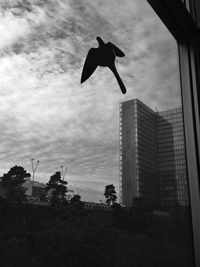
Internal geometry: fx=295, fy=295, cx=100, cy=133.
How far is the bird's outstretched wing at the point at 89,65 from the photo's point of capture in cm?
98

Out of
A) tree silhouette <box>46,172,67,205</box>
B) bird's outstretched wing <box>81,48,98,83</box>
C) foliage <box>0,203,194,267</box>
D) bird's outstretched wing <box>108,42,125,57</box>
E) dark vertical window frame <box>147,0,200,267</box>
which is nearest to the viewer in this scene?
foliage <box>0,203,194,267</box>

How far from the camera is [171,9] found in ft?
4.51

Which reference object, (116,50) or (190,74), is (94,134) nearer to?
(116,50)

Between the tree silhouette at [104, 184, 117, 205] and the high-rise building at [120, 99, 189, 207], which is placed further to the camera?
the high-rise building at [120, 99, 189, 207]

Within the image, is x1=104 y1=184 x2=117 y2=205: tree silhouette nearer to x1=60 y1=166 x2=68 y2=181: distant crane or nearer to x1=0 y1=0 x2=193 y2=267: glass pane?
x1=0 y1=0 x2=193 y2=267: glass pane

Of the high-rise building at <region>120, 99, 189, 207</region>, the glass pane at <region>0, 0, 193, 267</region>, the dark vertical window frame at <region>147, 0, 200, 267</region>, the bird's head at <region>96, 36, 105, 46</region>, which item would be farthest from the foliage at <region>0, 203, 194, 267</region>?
the bird's head at <region>96, 36, 105, 46</region>

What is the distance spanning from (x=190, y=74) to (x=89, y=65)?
743 millimetres

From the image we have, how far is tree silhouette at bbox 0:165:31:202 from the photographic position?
2.12 feet

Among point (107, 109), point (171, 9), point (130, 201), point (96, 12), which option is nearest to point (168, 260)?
point (130, 201)

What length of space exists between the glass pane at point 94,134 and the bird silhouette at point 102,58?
0.01 meters

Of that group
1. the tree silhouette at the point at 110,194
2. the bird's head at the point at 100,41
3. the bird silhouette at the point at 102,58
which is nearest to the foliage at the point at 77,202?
the tree silhouette at the point at 110,194

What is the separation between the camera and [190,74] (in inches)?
60.9

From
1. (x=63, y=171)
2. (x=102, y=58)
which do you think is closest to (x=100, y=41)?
(x=102, y=58)

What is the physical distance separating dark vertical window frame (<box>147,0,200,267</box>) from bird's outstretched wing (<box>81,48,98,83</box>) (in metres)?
0.49
